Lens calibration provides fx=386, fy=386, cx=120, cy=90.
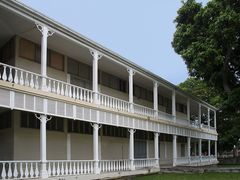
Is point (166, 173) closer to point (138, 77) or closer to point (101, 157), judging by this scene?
point (101, 157)

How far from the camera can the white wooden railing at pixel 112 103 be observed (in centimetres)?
2239

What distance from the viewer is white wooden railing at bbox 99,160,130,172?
2170 cm

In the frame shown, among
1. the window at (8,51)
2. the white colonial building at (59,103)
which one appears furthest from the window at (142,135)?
the window at (8,51)

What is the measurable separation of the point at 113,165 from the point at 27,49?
8.36 meters

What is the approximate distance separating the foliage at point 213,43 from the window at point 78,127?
346 inches

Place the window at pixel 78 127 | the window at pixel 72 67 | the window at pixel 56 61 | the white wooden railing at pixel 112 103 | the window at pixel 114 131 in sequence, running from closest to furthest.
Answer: the window at pixel 56 61, the white wooden railing at pixel 112 103, the window at pixel 78 127, the window at pixel 72 67, the window at pixel 114 131

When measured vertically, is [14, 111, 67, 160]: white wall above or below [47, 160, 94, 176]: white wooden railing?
above

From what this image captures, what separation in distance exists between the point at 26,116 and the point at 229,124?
4036 centimetres

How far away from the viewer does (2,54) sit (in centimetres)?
2088

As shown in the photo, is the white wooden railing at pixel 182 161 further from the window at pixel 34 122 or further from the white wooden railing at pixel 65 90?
the window at pixel 34 122

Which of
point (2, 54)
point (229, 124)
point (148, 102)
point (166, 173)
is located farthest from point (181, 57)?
point (229, 124)

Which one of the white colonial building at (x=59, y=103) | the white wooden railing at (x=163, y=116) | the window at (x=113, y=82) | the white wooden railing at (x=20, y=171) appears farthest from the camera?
the white wooden railing at (x=163, y=116)

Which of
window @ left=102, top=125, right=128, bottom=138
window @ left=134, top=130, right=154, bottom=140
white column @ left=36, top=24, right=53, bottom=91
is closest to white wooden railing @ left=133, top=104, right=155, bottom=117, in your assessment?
window @ left=102, top=125, right=128, bottom=138

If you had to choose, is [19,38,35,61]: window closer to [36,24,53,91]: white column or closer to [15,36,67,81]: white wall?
[15,36,67,81]: white wall
